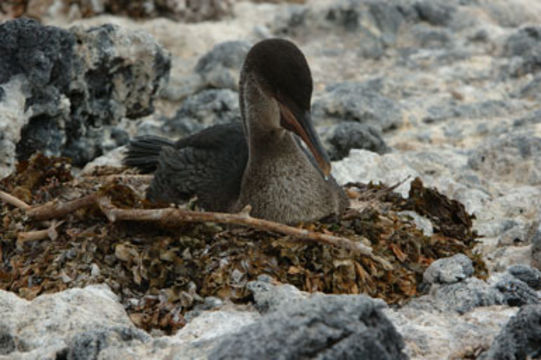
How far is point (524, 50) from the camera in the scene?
24.3 feet

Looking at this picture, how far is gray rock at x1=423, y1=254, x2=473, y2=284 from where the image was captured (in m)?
3.37

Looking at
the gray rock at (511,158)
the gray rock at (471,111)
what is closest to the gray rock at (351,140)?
the gray rock at (511,158)

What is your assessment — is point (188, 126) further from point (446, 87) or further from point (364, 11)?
point (364, 11)

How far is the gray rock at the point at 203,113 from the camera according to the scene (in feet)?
20.7

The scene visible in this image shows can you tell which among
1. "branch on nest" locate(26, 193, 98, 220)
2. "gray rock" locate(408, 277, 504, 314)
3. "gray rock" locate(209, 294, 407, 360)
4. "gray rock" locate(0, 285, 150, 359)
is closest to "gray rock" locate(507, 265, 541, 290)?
"gray rock" locate(408, 277, 504, 314)

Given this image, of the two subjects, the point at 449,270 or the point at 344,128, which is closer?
the point at 449,270

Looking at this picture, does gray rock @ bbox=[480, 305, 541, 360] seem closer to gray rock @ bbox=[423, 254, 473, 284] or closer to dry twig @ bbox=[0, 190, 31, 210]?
gray rock @ bbox=[423, 254, 473, 284]

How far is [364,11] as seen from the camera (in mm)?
8352

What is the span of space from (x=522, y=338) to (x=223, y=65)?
16.7ft

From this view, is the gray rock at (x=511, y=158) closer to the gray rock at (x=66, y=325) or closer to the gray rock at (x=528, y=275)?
the gray rock at (x=528, y=275)

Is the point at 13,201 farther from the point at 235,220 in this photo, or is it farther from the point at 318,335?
the point at 318,335

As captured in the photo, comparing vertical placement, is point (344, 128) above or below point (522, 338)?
below

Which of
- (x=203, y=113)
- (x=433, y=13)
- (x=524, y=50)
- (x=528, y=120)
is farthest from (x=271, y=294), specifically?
(x=433, y=13)

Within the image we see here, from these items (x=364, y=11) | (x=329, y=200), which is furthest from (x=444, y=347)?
(x=364, y=11)
